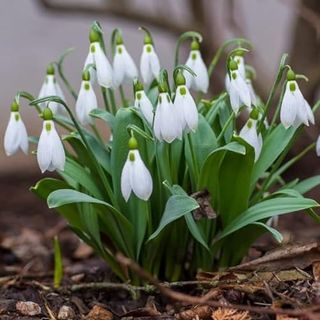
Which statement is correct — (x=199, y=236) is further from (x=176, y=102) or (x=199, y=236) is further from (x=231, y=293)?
(x=176, y=102)

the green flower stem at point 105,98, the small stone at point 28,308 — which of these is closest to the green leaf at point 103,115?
the green flower stem at point 105,98

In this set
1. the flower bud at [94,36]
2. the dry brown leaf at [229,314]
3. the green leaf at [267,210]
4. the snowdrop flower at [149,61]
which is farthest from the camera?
the snowdrop flower at [149,61]

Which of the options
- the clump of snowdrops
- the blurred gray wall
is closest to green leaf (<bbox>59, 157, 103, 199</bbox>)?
the clump of snowdrops

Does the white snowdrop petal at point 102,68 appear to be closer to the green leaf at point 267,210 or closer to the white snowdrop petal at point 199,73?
the white snowdrop petal at point 199,73

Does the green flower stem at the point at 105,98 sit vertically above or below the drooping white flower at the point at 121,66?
below

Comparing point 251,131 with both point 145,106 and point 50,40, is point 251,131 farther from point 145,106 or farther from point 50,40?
point 50,40

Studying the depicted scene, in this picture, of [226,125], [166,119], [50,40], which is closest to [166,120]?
[166,119]

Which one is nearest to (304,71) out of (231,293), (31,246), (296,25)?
(296,25)
